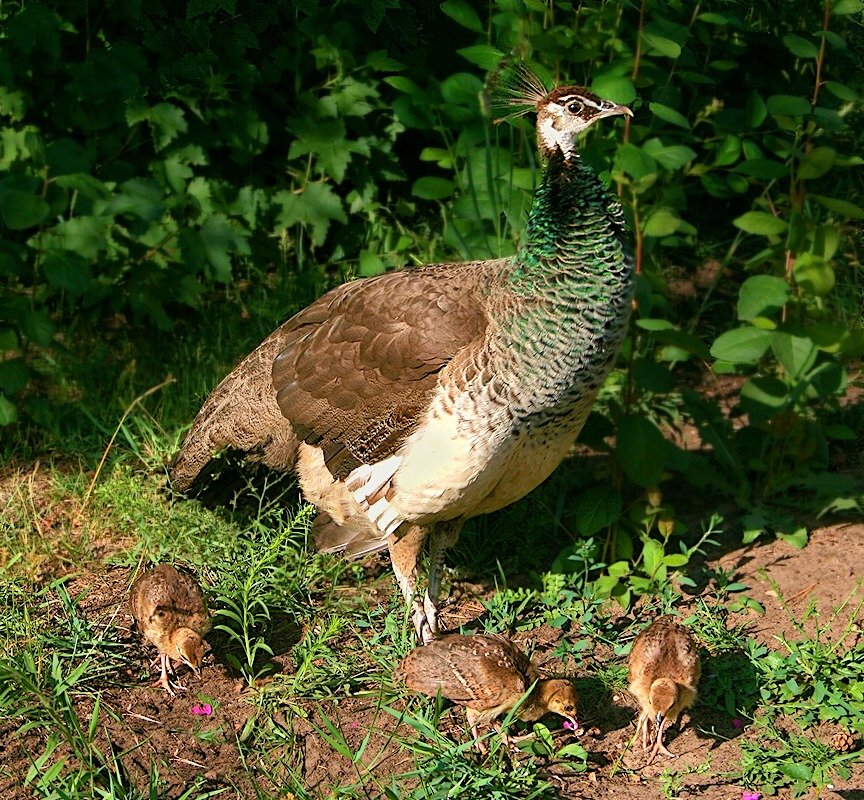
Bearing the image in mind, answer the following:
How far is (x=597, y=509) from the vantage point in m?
4.51

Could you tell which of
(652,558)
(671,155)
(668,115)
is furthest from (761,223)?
(652,558)

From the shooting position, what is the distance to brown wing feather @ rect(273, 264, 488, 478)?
3.98 meters

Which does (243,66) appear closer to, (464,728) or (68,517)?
(68,517)

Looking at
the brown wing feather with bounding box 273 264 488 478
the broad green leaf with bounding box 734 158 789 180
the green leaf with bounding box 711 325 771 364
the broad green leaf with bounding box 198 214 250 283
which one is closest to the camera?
the brown wing feather with bounding box 273 264 488 478

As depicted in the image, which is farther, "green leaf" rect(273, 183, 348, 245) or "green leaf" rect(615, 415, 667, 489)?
"green leaf" rect(273, 183, 348, 245)

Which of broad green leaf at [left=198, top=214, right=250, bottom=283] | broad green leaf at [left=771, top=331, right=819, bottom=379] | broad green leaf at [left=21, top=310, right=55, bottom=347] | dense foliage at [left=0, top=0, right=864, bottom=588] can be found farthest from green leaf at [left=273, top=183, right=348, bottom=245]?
broad green leaf at [left=771, top=331, right=819, bottom=379]

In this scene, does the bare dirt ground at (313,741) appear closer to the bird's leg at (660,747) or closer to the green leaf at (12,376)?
the bird's leg at (660,747)

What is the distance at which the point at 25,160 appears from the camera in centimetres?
520

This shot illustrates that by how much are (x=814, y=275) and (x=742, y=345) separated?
390 millimetres

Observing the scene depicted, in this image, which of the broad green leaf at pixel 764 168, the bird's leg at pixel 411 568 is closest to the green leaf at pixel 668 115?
the broad green leaf at pixel 764 168

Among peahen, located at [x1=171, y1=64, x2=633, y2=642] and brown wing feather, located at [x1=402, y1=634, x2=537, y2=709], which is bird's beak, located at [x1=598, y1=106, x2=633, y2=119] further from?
brown wing feather, located at [x1=402, y1=634, x2=537, y2=709]

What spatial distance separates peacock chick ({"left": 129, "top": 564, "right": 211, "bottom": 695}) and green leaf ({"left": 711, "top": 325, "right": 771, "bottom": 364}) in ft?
6.61

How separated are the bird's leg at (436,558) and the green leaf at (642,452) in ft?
2.17

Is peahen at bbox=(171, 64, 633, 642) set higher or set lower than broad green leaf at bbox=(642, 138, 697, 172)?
lower
